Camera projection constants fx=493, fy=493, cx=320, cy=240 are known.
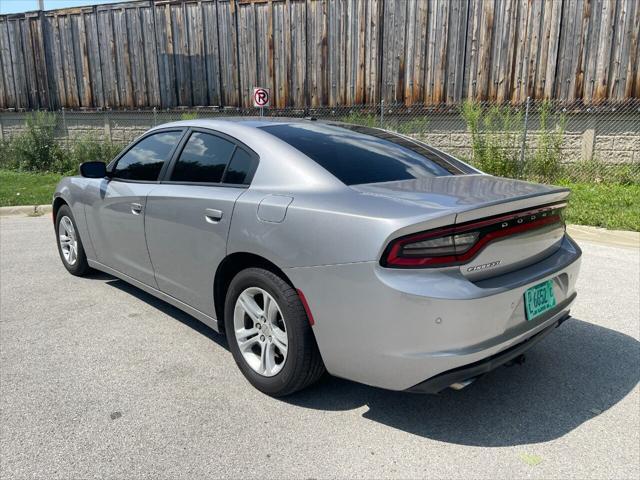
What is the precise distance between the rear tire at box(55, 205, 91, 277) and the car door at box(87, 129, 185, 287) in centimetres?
58

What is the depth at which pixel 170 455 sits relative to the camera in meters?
2.35

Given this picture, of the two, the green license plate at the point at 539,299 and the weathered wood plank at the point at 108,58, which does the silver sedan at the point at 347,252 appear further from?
the weathered wood plank at the point at 108,58

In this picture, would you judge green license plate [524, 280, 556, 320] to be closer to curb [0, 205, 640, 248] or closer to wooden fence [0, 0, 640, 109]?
curb [0, 205, 640, 248]

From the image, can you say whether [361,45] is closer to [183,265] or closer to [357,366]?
[183,265]

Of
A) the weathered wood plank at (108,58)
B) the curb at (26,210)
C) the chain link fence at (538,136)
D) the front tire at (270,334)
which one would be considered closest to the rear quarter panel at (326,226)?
the front tire at (270,334)

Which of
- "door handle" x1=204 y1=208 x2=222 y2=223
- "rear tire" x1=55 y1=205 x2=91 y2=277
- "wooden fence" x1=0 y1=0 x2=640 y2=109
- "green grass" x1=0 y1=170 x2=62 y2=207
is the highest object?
"wooden fence" x1=0 y1=0 x2=640 y2=109

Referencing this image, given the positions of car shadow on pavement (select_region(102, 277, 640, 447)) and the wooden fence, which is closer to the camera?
car shadow on pavement (select_region(102, 277, 640, 447))

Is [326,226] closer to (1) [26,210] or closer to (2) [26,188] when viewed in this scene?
(1) [26,210]

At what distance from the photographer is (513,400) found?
A: 281 cm

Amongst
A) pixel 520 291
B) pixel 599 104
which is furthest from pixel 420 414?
pixel 599 104

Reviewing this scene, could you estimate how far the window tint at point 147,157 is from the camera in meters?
3.73

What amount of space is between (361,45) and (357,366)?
33.9 ft

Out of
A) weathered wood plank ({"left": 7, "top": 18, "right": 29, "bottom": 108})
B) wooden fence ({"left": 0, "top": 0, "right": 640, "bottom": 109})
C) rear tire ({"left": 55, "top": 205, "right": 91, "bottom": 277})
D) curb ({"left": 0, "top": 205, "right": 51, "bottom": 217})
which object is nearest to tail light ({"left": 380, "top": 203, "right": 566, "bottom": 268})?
rear tire ({"left": 55, "top": 205, "right": 91, "bottom": 277})

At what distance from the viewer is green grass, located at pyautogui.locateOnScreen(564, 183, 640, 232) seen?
7.07 meters
